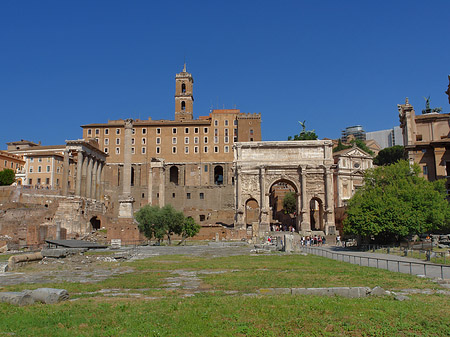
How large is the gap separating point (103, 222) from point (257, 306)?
181ft

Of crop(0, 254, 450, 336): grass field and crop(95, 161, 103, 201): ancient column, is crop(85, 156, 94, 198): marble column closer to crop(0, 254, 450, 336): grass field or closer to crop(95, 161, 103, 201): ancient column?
crop(95, 161, 103, 201): ancient column

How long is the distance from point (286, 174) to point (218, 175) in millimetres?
44361

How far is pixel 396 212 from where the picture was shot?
33125 mm

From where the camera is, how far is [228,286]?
14062 millimetres

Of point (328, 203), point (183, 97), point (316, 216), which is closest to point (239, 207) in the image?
point (328, 203)

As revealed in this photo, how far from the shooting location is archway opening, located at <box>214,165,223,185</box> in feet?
323

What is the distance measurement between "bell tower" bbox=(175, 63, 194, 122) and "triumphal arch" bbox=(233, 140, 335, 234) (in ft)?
161

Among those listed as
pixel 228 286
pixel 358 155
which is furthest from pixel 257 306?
pixel 358 155

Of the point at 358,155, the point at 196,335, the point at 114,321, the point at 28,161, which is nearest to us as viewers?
the point at 196,335

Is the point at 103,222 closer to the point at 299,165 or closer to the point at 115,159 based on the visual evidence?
the point at 299,165

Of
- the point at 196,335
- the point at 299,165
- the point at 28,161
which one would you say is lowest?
the point at 196,335

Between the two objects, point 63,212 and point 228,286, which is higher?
point 63,212

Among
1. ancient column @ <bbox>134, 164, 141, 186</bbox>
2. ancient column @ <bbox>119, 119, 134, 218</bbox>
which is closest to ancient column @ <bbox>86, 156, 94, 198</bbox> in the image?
ancient column @ <bbox>119, 119, 134, 218</bbox>

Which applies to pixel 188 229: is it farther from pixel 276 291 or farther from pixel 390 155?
pixel 390 155
